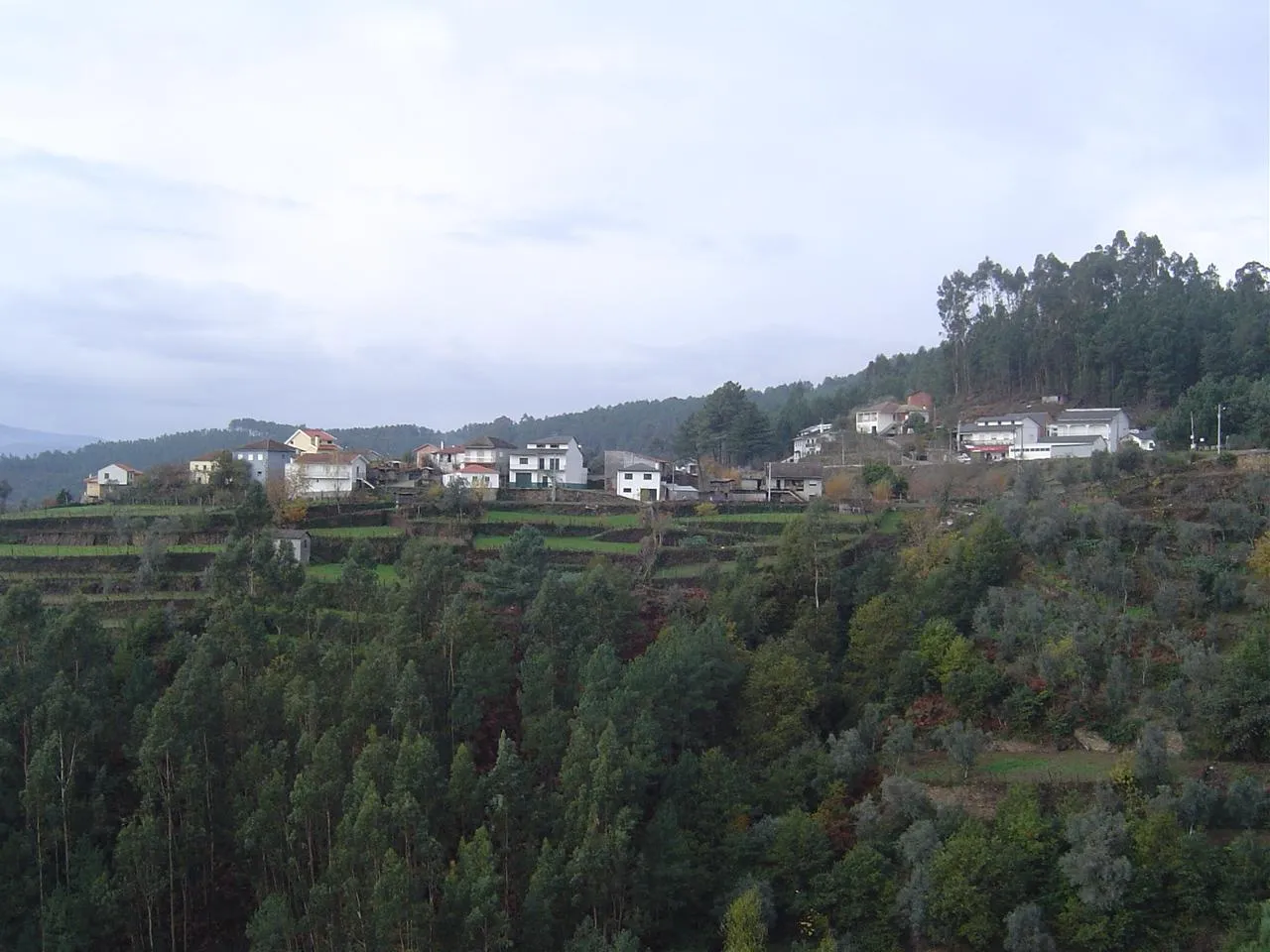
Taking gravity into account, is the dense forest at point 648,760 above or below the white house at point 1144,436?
below

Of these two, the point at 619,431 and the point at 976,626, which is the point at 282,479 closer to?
the point at 976,626

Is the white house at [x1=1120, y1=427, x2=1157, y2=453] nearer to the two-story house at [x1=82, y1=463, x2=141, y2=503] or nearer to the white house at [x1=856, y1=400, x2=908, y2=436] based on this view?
the white house at [x1=856, y1=400, x2=908, y2=436]

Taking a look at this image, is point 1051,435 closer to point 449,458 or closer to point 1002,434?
point 1002,434

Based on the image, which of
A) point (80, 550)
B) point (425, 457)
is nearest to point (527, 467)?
point (425, 457)

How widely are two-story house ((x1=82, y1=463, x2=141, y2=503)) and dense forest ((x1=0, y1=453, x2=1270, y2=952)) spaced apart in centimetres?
1652

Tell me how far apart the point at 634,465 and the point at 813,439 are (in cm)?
1149

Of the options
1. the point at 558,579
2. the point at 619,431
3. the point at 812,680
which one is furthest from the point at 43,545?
the point at 619,431

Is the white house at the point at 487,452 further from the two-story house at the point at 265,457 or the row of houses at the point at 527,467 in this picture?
the two-story house at the point at 265,457

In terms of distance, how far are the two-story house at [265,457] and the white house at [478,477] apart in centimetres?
608

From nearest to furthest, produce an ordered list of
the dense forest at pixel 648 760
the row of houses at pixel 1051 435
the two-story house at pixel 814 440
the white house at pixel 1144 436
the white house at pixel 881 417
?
the dense forest at pixel 648 760, the white house at pixel 1144 436, the row of houses at pixel 1051 435, the two-story house at pixel 814 440, the white house at pixel 881 417

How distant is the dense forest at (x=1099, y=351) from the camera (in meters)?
35.9

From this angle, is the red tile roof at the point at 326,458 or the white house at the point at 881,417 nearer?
the red tile roof at the point at 326,458

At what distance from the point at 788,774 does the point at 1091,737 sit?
17.7 ft

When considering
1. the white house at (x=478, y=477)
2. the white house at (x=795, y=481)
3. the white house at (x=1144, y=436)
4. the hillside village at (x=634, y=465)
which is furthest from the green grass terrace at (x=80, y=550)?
the white house at (x=1144, y=436)
